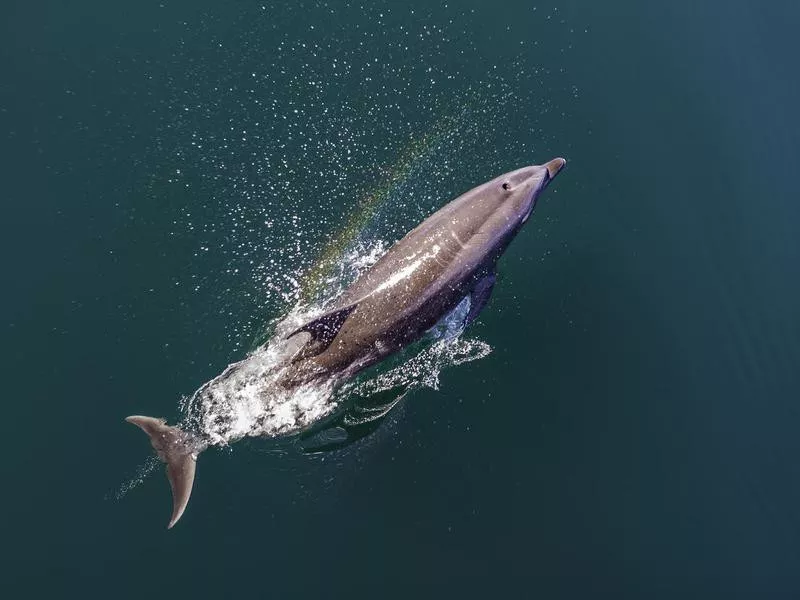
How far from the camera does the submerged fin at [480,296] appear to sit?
12023 mm

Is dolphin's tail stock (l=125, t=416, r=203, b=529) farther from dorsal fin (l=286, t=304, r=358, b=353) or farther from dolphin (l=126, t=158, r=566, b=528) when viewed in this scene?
dorsal fin (l=286, t=304, r=358, b=353)

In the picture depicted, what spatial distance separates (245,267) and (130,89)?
3.79 metres

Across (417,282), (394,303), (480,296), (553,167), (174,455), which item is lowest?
(480,296)

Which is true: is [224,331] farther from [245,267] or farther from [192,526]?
[192,526]

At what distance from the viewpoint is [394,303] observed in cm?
1094

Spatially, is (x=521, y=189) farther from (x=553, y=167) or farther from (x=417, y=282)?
(x=417, y=282)

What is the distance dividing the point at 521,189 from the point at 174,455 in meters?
7.11

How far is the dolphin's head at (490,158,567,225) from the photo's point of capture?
11.7 meters

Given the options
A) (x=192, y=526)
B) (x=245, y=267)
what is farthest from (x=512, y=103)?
(x=192, y=526)

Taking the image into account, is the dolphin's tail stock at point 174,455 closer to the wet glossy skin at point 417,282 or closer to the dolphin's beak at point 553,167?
the wet glossy skin at point 417,282

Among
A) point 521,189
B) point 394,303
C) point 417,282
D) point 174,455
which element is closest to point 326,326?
point 394,303

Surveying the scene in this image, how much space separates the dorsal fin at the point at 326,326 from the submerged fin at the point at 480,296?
2.36m

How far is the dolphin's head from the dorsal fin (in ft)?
10.3

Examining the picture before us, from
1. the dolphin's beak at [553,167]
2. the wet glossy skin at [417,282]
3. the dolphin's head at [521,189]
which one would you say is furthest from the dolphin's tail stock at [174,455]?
the dolphin's beak at [553,167]
